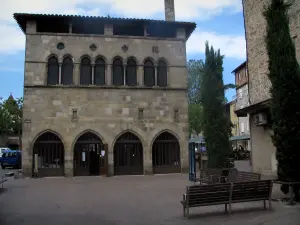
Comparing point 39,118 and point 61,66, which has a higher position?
point 61,66

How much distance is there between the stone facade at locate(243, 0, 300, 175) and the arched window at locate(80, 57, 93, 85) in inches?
383

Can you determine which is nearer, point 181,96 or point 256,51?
point 256,51

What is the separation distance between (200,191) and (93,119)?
13.4m

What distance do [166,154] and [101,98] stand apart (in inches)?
219

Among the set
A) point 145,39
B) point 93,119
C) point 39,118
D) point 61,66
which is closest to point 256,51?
point 145,39

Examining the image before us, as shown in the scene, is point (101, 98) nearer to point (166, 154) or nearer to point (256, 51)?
point (166, 154)

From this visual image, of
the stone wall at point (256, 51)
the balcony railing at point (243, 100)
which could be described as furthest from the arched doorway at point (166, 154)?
the balcony railing at point (243, 100)

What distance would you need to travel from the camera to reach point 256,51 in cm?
1764

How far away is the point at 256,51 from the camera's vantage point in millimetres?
17641

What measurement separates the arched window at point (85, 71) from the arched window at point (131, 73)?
238 centimetres

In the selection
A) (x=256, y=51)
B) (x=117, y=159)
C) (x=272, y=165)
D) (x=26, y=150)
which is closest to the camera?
(x=272, y=165)

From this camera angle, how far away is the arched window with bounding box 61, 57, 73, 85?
20.7 meters

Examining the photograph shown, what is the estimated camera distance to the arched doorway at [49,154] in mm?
19906

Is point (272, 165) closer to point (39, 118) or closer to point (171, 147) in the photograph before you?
point (171, 147)
